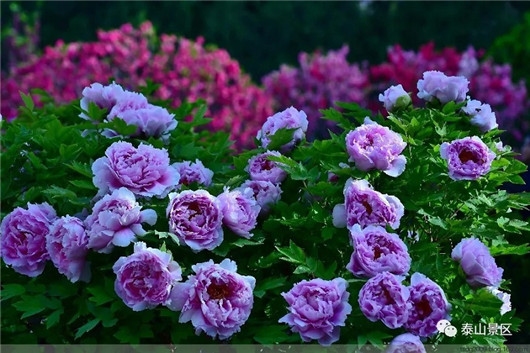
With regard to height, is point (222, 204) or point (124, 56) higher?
→ point (124, 56)

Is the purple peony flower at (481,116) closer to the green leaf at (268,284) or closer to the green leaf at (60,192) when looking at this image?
the green leaf at (268,284)

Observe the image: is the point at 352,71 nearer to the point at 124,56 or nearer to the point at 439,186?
the point at 124,56

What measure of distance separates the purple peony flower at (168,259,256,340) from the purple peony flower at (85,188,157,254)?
23 centimetres

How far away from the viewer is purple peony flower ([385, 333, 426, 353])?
240 centimetres

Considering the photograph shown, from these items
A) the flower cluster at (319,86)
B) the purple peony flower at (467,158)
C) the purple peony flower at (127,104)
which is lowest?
the purple peony flower at (467,158)

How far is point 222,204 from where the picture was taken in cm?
261

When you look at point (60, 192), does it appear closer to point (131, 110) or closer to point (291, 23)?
point (131, 110)

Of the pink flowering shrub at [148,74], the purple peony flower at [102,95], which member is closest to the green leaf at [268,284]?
the purple peony flower at [102,95]

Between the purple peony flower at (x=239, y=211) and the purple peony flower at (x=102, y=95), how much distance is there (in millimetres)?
796

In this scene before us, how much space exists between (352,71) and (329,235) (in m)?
6.95

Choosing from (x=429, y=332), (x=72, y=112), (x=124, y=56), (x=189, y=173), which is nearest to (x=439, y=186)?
(x=429, y=332)

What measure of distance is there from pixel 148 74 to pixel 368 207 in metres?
6.37

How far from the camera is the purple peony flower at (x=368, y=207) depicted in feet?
8.40

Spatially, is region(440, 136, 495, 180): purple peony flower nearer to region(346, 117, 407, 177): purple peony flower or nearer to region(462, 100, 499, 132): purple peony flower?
region(346, 117, 407, 177): purple peony flower
